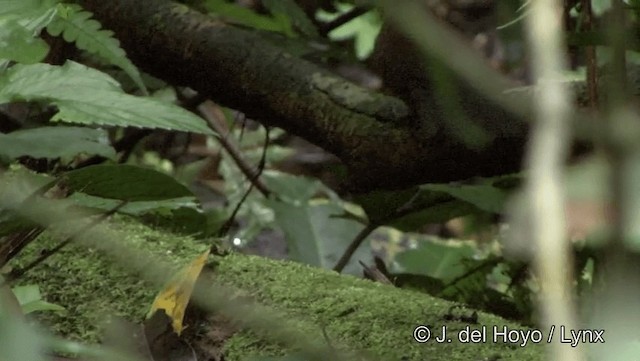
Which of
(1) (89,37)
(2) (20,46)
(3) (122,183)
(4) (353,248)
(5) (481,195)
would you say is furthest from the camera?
(4) (353,248)

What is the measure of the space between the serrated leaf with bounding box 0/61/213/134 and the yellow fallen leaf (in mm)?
130

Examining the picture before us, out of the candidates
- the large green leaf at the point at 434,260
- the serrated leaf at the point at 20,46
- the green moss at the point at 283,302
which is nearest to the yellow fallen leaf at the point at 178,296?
the green moss at the point at 283,302

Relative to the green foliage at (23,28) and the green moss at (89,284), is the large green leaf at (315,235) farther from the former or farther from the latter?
the green foliage at (23,28)

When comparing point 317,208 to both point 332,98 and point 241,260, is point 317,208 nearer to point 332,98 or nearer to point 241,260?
point 332,98

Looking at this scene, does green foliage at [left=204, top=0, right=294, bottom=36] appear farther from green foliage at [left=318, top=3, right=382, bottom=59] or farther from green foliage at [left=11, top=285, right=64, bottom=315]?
green foliage at [left=11, top=285, right=64, bottom=315]

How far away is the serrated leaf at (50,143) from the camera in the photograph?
0.76 meters

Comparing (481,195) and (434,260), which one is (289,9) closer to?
(481,195)

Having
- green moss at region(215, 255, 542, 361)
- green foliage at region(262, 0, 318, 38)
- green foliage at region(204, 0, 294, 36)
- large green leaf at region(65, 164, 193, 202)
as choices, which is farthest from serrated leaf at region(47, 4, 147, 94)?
green foliage at region(204, 0, 294, 36)

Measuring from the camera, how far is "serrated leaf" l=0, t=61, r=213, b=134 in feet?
2.46

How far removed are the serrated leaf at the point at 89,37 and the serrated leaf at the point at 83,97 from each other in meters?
0.15

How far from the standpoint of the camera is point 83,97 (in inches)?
30.2

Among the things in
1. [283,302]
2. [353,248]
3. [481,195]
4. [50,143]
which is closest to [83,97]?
[50,143]

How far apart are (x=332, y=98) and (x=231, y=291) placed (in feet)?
1.31

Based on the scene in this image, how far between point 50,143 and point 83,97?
6 cm
